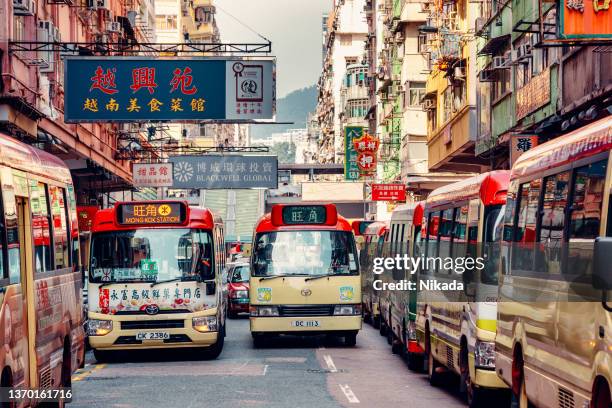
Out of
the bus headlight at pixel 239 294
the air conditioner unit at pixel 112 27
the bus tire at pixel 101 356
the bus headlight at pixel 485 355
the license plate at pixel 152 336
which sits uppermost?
the air conditioner unit at pixel 112 27

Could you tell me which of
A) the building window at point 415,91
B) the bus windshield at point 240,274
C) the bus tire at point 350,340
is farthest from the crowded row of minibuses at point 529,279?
the building window at point 415,91

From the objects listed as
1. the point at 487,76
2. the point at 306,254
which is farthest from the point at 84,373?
the point at 487,76

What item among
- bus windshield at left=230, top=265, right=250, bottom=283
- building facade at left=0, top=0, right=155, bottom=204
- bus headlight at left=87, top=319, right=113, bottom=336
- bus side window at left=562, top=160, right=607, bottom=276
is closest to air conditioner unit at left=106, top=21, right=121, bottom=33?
building facade at left=0, top=0, right=155, bottom=204

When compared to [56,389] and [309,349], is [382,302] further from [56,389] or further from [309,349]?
[56,389]

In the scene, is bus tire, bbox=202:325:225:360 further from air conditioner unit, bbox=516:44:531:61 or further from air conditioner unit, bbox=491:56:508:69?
air conditioner unit, bbox=491:56:508:69

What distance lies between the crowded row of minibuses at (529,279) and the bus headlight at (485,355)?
0.01m

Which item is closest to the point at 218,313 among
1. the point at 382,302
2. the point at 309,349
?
the point at 309,349

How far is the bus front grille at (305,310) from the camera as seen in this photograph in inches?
953

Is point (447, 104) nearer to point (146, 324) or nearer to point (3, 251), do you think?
point (146, 324)

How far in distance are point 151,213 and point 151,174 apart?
94.0 feet

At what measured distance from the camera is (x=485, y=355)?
44.8 ft

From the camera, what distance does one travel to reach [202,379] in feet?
59.9

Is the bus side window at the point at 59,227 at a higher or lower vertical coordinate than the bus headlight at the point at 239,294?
higher

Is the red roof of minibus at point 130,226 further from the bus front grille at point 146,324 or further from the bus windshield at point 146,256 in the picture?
the bus front grille at point 146,324
